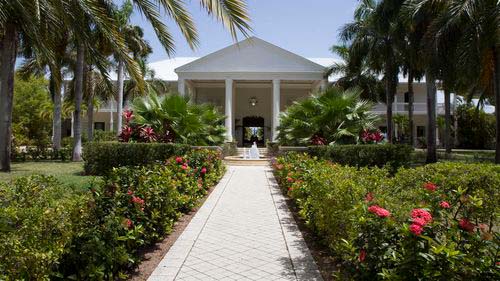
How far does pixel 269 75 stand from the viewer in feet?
96.2

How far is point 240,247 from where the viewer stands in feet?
17.8

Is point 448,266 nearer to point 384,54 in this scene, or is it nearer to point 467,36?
point 467,36

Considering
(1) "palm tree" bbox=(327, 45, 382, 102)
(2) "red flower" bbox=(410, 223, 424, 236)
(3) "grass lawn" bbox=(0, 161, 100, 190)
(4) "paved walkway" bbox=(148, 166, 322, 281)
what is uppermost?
(1) "palm tree" bbox=(327, 45, 382, 102)

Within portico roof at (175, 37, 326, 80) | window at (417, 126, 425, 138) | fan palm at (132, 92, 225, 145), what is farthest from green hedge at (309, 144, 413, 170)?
window at (417, 126, 425, 138)

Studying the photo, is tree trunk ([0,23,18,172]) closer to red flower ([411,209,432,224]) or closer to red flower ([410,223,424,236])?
red flower ([411,209,432,224])

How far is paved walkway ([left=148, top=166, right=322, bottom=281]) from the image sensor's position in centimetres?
439

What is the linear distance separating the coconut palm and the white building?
24.6ft

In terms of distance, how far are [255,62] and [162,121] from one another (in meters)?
14.4

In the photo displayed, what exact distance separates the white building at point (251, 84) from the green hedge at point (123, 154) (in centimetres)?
1016

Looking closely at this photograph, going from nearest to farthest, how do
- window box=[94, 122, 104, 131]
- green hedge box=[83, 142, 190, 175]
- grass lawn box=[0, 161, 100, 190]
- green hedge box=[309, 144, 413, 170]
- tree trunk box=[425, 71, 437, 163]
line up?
grass lawn box=[0, 161, 100, 190], green hedge box=[309, 144, 413, 170], green hedge box=[83, 142, 190, 175], tree trunk box=[425, 71, 437, 163], window box=[94, 122, 104, 131]

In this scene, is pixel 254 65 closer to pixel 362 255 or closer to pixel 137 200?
pixel 137 200

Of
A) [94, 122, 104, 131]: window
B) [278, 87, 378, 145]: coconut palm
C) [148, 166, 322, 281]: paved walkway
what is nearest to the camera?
[148, 166, 322, 281]: paved walkway

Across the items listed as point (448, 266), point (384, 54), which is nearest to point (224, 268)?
point (448, 266)

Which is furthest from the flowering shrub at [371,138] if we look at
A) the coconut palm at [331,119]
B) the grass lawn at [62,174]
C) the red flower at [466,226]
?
the red flower at [466,226]
